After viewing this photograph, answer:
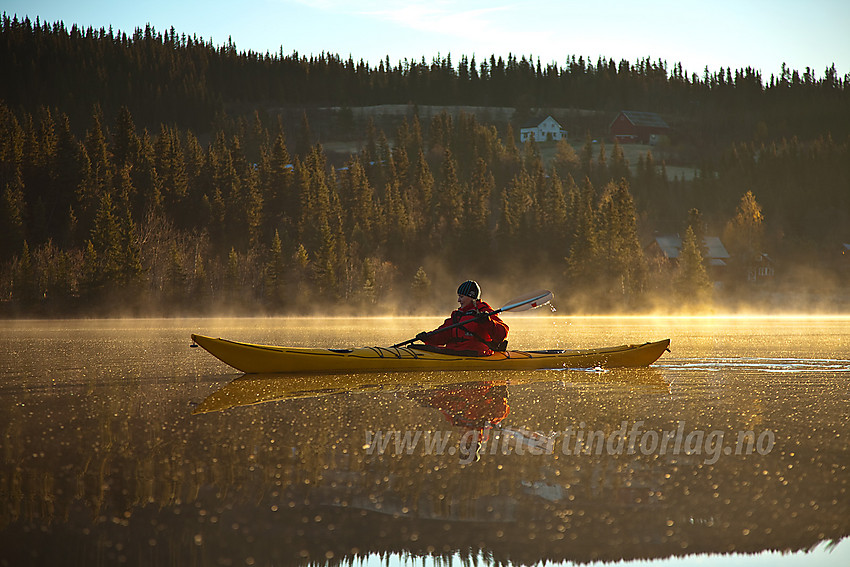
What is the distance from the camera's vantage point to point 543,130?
165875mm

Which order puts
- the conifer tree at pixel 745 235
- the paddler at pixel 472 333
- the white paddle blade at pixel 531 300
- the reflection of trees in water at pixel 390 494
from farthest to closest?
the conifer tree at pixel 745 235, the white paddle blade at pixel 531 300, the paddler at pixel 472 333, the reflection of trees in water at pixel 390 494

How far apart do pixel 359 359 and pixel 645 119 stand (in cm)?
16520

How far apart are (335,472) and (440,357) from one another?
8.99 meters

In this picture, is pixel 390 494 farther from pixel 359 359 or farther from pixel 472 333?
pixel 472 333

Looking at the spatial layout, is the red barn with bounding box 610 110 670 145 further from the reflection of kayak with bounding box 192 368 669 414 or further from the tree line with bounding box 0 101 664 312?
the reflection of kayak with bounding box 192 368 669 414

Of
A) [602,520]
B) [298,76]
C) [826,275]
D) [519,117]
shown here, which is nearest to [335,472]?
[602,520]

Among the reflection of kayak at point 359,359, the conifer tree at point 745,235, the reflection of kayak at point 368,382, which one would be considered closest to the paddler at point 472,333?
the reflection of kayak at point 359,359

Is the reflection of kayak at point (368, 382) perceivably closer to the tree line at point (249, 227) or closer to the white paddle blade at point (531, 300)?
the white paddle blade at point (531, 300)

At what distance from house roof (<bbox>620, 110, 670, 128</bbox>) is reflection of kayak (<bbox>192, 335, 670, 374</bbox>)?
159608 millimetres

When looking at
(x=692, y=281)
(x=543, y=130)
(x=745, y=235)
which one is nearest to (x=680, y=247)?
(x=745, y=235)

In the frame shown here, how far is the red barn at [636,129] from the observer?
168 meters

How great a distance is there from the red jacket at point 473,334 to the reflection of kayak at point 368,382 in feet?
1.93

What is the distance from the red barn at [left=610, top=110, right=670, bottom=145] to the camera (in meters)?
168

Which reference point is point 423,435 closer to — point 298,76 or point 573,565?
point 573,565
